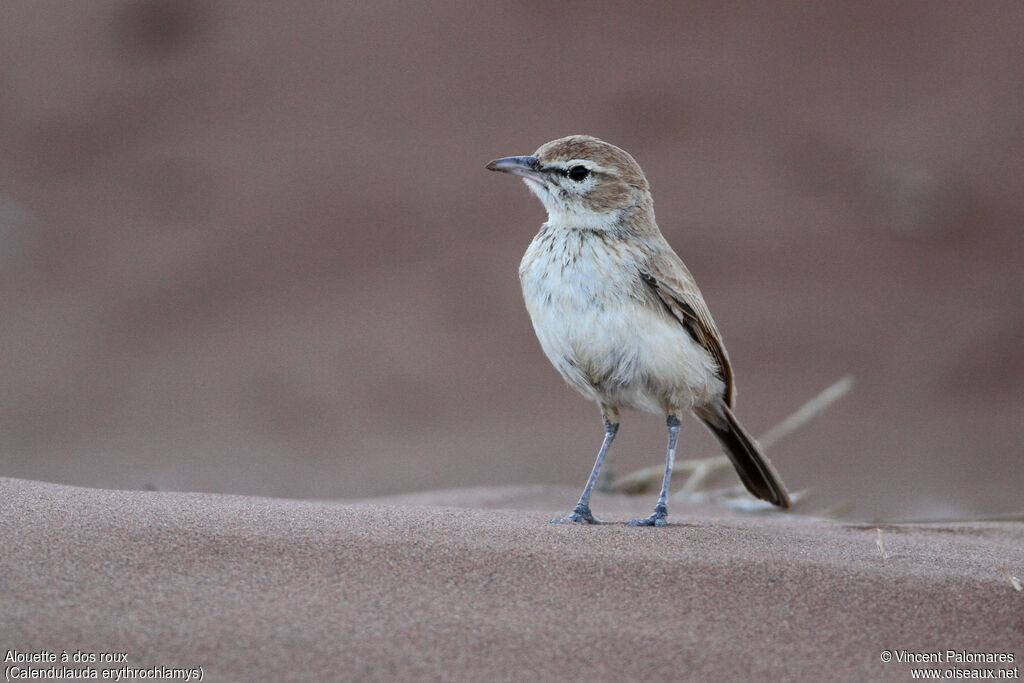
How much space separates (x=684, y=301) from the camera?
14.7 ft

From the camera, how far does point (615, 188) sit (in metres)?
4.64

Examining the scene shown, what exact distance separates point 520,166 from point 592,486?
1.44 meters

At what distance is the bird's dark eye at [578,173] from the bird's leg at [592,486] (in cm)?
101

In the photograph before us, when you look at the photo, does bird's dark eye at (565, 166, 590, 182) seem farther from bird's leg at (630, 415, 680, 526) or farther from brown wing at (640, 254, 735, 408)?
bird's leg at (630, 415, 680, 526)

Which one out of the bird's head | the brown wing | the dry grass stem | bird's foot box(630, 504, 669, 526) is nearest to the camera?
bird's foot box(630, 504, 669, 526)

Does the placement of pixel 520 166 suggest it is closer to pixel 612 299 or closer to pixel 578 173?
pixel 578 173

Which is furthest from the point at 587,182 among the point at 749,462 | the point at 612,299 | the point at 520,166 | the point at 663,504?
the point at 749,462

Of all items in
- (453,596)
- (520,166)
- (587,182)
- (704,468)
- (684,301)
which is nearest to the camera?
(453,596)

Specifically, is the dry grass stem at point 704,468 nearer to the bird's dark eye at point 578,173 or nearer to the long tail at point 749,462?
the long tail at point 749,462

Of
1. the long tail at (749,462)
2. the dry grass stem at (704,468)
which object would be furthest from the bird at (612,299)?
the dry grass stem at (704,468)

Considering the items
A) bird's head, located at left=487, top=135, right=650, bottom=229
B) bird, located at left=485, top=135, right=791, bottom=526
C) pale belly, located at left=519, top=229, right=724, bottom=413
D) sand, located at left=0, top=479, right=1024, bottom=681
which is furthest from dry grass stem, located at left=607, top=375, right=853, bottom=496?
sand, located at left=0, top=479, right=1024, bottom=681

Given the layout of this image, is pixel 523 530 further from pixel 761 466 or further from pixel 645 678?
pixel 761 466

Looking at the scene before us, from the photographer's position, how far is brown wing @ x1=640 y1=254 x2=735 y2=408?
174 inches

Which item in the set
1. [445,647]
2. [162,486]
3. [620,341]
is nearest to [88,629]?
[445,647]
